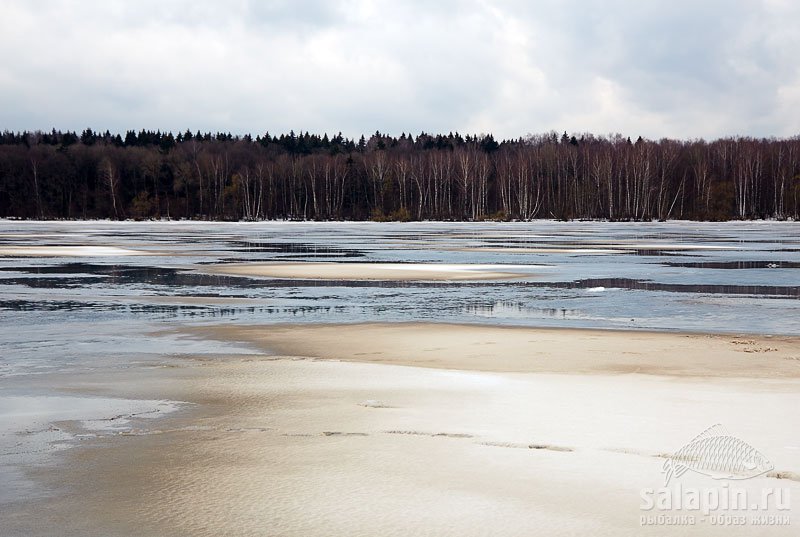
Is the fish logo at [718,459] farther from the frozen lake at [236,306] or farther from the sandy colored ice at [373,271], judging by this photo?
the sandy colored ice at [373,271]

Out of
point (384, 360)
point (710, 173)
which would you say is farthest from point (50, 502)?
point (710, 173)

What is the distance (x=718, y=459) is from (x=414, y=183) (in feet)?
310

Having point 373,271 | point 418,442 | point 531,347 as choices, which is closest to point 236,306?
point 531,347

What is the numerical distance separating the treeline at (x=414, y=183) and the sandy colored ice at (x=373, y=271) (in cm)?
5955

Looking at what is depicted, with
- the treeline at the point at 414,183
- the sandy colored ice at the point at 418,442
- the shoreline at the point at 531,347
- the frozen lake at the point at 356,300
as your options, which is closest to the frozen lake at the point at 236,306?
the frozen lake at the point at 356,300

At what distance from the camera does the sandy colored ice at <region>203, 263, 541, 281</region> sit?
20359mm

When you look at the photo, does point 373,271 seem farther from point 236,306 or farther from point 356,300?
point 236,306

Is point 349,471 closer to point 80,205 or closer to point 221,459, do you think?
point 221,459

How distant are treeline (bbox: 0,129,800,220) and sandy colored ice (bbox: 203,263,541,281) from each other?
5955 cm

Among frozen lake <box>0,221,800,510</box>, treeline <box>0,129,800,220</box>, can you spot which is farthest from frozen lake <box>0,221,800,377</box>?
treeline <box>0,129,800,220</box>

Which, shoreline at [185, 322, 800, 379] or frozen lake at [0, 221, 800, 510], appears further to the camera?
shoreline at [185, 322, 800, 379]

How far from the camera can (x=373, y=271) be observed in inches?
861

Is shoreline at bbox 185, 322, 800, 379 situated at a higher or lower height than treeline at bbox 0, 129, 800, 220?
lower

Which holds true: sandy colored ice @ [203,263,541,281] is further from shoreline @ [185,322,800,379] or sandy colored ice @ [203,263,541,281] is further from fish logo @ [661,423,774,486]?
fish logo @ [661,423,774,486]
